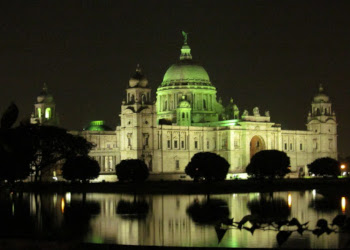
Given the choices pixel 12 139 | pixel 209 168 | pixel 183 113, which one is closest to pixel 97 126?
pixel 183 113

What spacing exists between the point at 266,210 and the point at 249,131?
233ft

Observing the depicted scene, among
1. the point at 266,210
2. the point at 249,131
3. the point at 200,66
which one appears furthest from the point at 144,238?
the point at 200,66

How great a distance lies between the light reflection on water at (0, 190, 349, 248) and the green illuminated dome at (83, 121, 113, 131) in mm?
66207

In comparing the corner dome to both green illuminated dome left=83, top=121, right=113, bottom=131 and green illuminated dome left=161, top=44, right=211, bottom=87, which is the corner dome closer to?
green illuminated dome left=161, top=44, right=211, bottom=87

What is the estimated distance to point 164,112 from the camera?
123 meters

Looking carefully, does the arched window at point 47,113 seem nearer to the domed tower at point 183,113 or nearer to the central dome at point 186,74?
the domed tower at point 183,113

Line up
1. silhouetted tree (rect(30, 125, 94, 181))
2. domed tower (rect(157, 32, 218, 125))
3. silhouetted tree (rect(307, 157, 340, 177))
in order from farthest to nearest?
1. domed tower (rect(157, 32, 218, 125))
2. silhouetted tree (rect(307, 157, 340, 177))
3. silhouetted tree (rect(30, 125, 94, 181))

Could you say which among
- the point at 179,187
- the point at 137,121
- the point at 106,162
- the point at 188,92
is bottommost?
the point at 179,187

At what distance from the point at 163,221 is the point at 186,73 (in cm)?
8574

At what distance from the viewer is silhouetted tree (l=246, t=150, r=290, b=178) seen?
306 ft

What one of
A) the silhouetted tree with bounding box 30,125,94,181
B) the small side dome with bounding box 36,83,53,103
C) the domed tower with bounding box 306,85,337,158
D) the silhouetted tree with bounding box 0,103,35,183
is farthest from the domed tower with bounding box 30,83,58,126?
the silhouetted tree with bounding box 0,103,35,183

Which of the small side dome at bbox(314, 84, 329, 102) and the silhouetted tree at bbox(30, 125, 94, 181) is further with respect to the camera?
the small side dome at bbox(314, 84, 329, 102)

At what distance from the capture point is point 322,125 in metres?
129

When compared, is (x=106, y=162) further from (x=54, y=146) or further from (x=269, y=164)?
(x=54, y=146)
